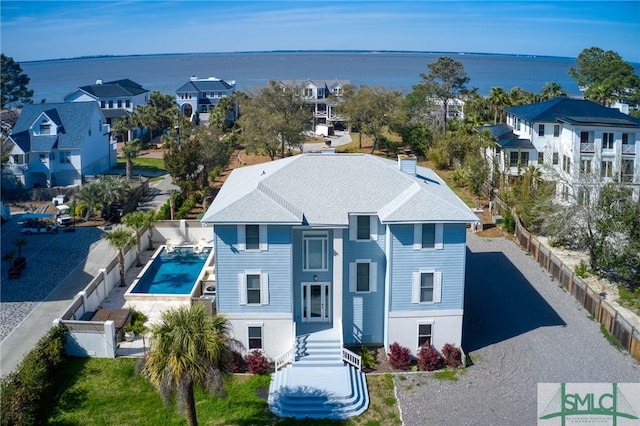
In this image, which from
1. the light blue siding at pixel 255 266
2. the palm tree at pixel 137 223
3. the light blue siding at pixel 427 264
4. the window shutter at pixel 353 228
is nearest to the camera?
the light blue siding at pixel 255 266

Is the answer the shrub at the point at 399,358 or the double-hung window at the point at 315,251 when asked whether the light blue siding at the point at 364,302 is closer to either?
the double-hung window at the point at 315,251

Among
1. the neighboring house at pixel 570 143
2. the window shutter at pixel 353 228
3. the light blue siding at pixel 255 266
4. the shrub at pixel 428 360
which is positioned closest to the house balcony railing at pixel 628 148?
the neighboring house at pixel 570 143

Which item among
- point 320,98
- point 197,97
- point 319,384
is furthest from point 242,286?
point 197,97

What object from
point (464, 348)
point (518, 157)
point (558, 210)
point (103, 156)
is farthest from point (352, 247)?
point (103, 156)

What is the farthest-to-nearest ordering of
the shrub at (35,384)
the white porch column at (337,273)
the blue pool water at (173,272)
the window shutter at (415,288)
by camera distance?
the blue pool water at (173,272), the window shutter at (415,288), the white porch column at (337,273), the shrub at (35,384)

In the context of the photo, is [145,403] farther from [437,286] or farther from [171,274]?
[171,274]

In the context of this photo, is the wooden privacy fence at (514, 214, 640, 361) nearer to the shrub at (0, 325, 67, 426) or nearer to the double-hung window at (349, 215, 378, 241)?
the double-hung window at (349, 215, 378, 241)
